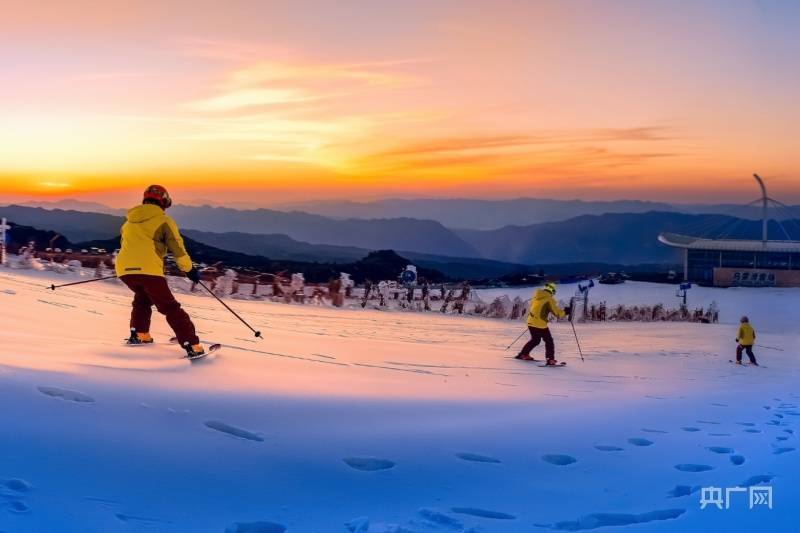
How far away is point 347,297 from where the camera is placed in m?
24.4

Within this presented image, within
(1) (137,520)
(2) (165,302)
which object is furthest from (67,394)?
(2) (165,302)

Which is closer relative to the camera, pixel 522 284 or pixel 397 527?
pixel 397 527

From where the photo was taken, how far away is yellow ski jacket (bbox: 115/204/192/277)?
7.92 m

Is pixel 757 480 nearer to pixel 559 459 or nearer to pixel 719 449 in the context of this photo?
pixel 719 449

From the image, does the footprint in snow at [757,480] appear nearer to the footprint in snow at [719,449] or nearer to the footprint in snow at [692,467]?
the footprint in snow at [692,467]

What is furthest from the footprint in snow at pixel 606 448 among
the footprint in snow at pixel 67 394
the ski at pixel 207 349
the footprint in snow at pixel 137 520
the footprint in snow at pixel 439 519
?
the ski at pixel 207 349

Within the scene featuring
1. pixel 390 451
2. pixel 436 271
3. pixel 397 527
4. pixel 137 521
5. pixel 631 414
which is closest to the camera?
pixel 137 521

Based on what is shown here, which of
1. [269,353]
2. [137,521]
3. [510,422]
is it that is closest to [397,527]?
[137,521]

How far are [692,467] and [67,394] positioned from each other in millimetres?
4450

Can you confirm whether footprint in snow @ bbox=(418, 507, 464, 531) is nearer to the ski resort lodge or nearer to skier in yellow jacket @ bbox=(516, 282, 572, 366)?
skier in yellow jacket @ bbox=(516, 282, 572, 366)

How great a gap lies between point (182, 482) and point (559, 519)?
213 cm

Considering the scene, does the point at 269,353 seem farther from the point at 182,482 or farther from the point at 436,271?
the point at 436,271

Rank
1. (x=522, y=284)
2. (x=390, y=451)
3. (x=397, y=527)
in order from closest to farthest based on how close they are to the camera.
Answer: (x=397, y=527) < (x=390, y=451) < (x=522, y=284)

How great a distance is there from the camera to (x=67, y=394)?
210 inches
